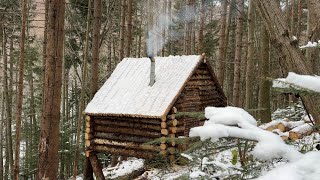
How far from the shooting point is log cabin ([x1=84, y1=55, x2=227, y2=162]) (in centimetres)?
1000

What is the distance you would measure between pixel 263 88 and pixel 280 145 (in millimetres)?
10116

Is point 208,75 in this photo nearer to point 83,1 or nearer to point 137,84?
point 137,84

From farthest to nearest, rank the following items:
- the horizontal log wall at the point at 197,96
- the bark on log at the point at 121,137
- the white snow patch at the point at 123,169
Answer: the white snow patch at the point at 123,169, the horizontal log wall at the point at 197,96, the bark on log at the point at 121,137

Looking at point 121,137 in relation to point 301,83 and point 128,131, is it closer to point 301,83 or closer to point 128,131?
point 128,131

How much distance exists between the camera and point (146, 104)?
400 inches

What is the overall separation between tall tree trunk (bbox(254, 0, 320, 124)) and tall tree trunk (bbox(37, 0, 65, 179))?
476 cm

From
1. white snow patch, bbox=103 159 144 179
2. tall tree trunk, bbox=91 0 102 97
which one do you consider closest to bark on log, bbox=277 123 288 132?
tall tree trunk, bbox=91 0 102 97

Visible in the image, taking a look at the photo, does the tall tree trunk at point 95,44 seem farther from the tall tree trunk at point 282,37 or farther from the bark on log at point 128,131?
the tall tree trunk at point 282,37

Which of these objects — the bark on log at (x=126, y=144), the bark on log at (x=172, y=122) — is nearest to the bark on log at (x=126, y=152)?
the bark on log at (x=126, y=144)

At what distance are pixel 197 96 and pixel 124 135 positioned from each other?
102 inches

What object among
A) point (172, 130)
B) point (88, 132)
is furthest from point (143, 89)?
point (88, 132)

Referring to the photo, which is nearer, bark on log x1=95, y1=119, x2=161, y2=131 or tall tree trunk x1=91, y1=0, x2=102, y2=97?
bark on log x1=95, y1=119, x2=161, y2=131

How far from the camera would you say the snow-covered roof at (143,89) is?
10.0 m

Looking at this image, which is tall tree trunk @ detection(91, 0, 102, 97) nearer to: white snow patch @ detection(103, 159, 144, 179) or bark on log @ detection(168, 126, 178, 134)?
white snow patch @ detection(103, 159, 144, 179)
